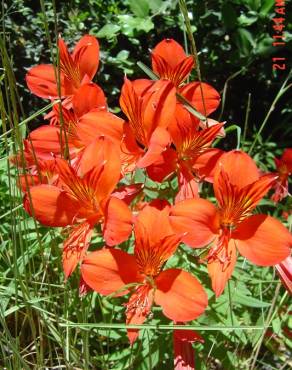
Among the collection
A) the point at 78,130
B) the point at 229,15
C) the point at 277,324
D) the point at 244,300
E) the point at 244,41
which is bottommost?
the point at 277,324

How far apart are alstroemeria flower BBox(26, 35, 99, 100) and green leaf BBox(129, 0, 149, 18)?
1192 mm

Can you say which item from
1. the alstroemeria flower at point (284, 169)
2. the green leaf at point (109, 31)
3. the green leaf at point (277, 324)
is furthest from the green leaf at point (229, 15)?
the green leaf at point (277, 324)

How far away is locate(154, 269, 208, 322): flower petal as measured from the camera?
790 millimetres

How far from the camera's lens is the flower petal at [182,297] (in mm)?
790

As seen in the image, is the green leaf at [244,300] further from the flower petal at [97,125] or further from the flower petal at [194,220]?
the flower petal at [97,125]

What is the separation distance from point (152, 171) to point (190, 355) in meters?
0.30

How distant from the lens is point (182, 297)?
80 cm

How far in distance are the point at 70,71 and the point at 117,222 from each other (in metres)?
0.33

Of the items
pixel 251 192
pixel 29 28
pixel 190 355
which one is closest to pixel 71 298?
pixel 190 355

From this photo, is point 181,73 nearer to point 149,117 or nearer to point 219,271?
point 149,117

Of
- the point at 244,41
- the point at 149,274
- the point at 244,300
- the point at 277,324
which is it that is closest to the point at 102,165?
the point at 149,274

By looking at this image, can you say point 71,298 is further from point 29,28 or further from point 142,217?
point 29,28

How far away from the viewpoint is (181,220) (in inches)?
31.7

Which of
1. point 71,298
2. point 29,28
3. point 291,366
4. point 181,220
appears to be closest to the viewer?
point 181,220
